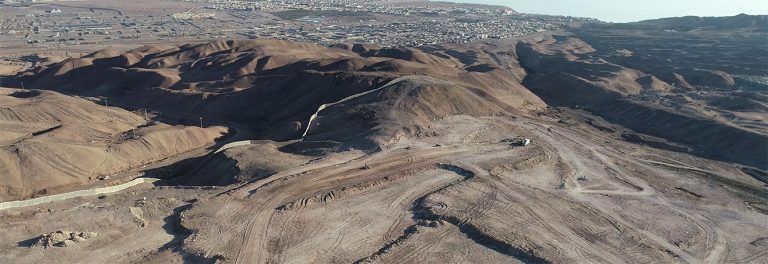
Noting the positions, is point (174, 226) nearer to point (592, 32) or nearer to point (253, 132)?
point (253, 132)

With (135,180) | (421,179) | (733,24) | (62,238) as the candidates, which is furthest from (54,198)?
(733,24)

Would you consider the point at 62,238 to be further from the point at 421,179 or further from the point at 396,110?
the point at 396,110

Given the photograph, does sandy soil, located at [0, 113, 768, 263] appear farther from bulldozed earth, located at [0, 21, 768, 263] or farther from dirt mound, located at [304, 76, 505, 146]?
dirt mound, located at [304, 76, 505, 146]

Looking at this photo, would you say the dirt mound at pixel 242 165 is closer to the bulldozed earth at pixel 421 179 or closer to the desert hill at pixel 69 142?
the bulldozed earth at pixel 421 179

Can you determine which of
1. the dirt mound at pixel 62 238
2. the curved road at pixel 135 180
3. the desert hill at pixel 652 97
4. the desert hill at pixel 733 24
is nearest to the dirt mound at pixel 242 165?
the curved road at pixel 135 180

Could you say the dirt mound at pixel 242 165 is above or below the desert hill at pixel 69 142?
above

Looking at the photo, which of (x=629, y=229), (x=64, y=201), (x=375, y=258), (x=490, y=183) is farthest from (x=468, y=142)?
(x=64, y=201)
